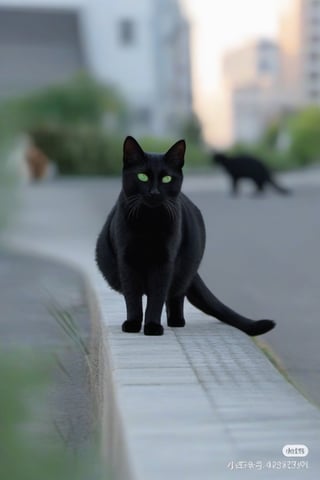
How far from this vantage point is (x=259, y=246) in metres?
12.8

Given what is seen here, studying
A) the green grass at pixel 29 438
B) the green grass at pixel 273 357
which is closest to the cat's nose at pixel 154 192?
the green grass at pixel 29 438

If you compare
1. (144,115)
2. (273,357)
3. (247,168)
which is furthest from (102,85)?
(273,357)

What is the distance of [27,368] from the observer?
15.3 ft

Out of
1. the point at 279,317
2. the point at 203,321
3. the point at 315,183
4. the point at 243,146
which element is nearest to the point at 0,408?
the point at 203,321

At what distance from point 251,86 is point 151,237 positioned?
301ft

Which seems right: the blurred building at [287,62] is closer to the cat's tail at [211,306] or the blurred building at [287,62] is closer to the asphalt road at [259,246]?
the asphalt road at [259,246]

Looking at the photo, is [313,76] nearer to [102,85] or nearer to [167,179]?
[102,85]

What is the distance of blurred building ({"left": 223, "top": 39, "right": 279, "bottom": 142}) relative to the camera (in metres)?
85.6

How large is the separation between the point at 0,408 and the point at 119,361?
551mm

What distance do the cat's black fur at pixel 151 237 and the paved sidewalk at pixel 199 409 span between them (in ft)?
0.61

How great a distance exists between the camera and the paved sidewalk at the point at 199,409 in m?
3.12

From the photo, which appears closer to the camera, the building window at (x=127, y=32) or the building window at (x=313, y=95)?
the building window at (x=127, y=32)

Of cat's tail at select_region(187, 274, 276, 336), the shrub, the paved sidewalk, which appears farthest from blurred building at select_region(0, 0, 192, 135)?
the paved sidewalk

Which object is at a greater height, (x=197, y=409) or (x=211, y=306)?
(x=197, y=409)
